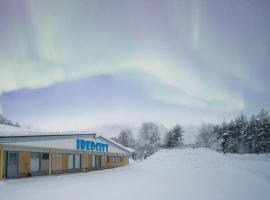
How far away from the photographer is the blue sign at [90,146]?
83.7 ft

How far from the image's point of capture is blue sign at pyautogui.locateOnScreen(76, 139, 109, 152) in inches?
1005

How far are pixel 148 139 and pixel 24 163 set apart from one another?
6807 cm

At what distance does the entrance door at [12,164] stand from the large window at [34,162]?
4.66 ft

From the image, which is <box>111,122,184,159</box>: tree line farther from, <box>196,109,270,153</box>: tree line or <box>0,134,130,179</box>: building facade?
<box>0,134,130,179</box>: building facade

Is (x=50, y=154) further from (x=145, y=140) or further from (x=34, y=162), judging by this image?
(x=145, y=140)

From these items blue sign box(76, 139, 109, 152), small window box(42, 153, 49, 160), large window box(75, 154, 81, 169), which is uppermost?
blue sign box(76, 139, 109, 152)

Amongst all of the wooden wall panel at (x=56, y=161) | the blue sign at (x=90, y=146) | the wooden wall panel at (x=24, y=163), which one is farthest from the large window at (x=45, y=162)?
the blue sign at (x=90, y=146)

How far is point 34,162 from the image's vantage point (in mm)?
20203

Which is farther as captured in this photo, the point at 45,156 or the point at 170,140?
the point at 170,140

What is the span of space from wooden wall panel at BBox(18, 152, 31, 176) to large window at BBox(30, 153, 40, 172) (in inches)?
12.3

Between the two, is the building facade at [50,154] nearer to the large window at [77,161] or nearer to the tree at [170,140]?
the large window at [77,161]

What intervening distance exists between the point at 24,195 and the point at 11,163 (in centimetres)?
745

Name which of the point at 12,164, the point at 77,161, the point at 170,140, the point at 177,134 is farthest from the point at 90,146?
the point at 177,134

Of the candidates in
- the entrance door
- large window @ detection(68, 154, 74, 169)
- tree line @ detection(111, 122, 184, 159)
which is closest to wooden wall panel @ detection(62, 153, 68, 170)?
large window @ detection(68, 154, 74, 169)
